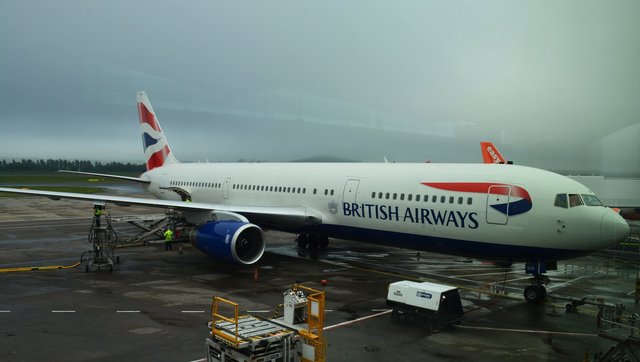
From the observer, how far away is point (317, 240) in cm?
2003

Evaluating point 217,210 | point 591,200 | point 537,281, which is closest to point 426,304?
point 537,281

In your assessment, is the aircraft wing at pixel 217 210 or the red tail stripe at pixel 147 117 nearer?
the aircraft wing at pixel 217 210

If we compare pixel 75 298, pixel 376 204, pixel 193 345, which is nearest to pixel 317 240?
pixel 376 204

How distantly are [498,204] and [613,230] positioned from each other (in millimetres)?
2545

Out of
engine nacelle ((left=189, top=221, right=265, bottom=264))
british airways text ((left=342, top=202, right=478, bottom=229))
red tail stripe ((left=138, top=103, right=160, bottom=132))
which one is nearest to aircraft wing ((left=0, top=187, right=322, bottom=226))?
engine nacelle ((left=189, top=221, right=265, bottom=264))

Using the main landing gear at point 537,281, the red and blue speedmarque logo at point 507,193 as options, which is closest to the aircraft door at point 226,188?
the red and blue speedmarque logo at point 507,193

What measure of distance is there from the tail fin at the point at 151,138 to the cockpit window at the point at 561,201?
852 inches

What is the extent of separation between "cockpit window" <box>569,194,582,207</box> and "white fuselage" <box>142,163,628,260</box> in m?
0.11

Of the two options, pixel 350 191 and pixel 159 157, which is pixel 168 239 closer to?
pixel 350 191

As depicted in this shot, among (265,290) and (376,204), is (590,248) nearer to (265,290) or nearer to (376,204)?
(376,204)

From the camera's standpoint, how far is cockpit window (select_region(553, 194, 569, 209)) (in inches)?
457

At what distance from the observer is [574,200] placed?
38.1 feet

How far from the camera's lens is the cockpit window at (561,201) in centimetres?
1160

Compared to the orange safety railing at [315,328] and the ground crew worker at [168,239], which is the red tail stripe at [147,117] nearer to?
the ground crew worker at [168,239]
